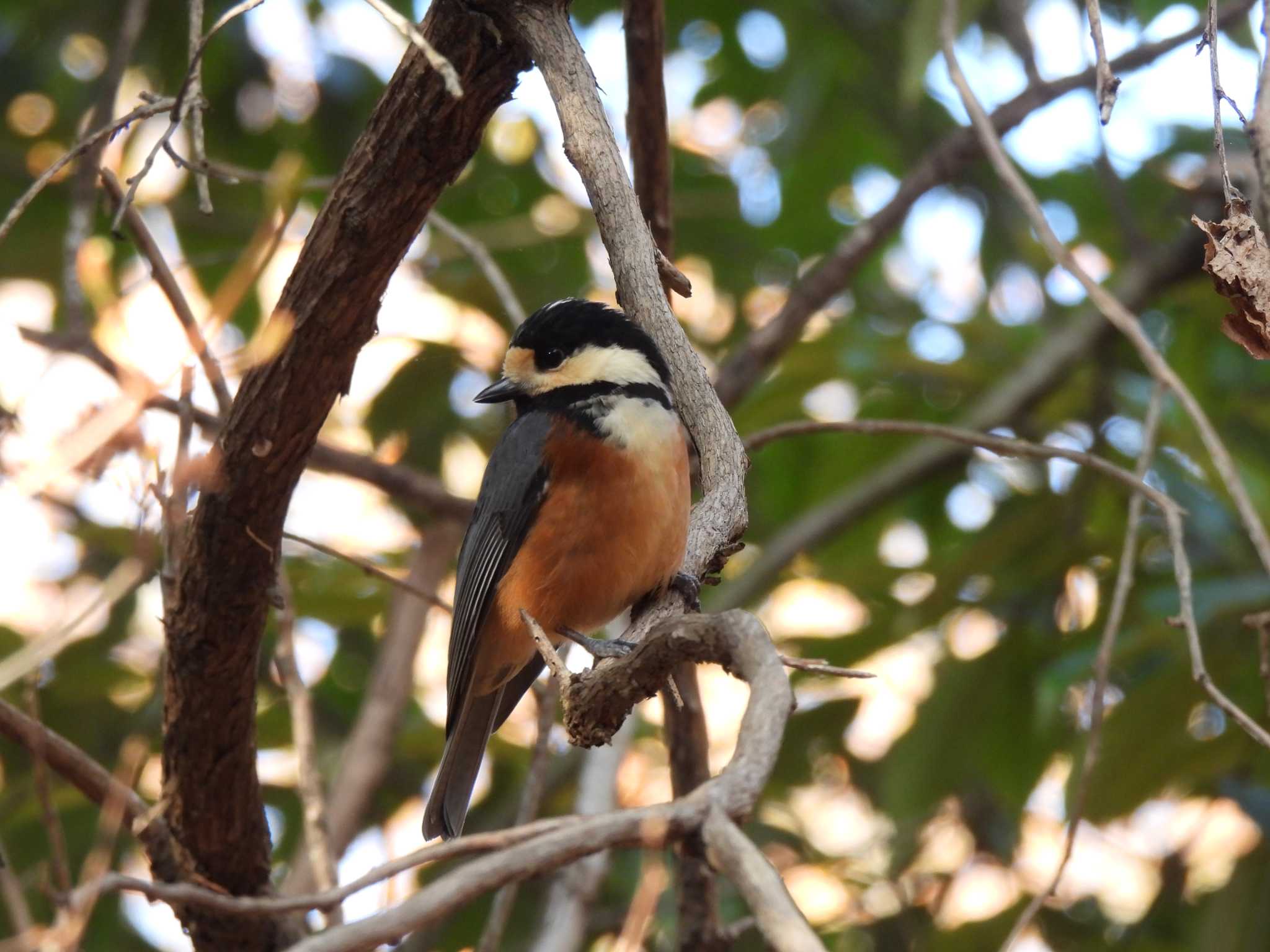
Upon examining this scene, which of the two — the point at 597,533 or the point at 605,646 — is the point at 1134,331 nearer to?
the point at 605,646

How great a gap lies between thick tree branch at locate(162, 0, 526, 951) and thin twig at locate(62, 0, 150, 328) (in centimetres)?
124

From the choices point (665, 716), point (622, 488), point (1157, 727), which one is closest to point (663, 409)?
point (622, 488)

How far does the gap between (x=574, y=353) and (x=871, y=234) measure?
4.46 feet

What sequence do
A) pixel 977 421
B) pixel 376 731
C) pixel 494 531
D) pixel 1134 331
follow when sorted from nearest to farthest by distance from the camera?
pixel 1134 331, pixel 494 531, pixel 376 731, pixel 977 421

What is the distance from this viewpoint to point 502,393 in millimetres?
4512

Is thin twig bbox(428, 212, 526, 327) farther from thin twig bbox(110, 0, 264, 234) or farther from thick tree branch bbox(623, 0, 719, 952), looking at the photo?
thin twig bbox(110, 0, 264, 234)

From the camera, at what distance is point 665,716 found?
4523 millimetres

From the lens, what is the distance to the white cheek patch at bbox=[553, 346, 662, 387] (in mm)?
4301

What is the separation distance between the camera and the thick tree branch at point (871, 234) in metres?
5.05

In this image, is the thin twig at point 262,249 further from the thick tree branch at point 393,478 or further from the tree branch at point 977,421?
the tree branch at point 977,421

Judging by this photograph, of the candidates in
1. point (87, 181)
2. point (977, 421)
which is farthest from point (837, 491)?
point (87, 181)

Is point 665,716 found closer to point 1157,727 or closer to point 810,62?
point 1157,727

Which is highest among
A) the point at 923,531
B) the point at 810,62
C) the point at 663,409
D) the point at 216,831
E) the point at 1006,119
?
the point at 810,62

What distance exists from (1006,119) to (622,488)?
7.87 feet
